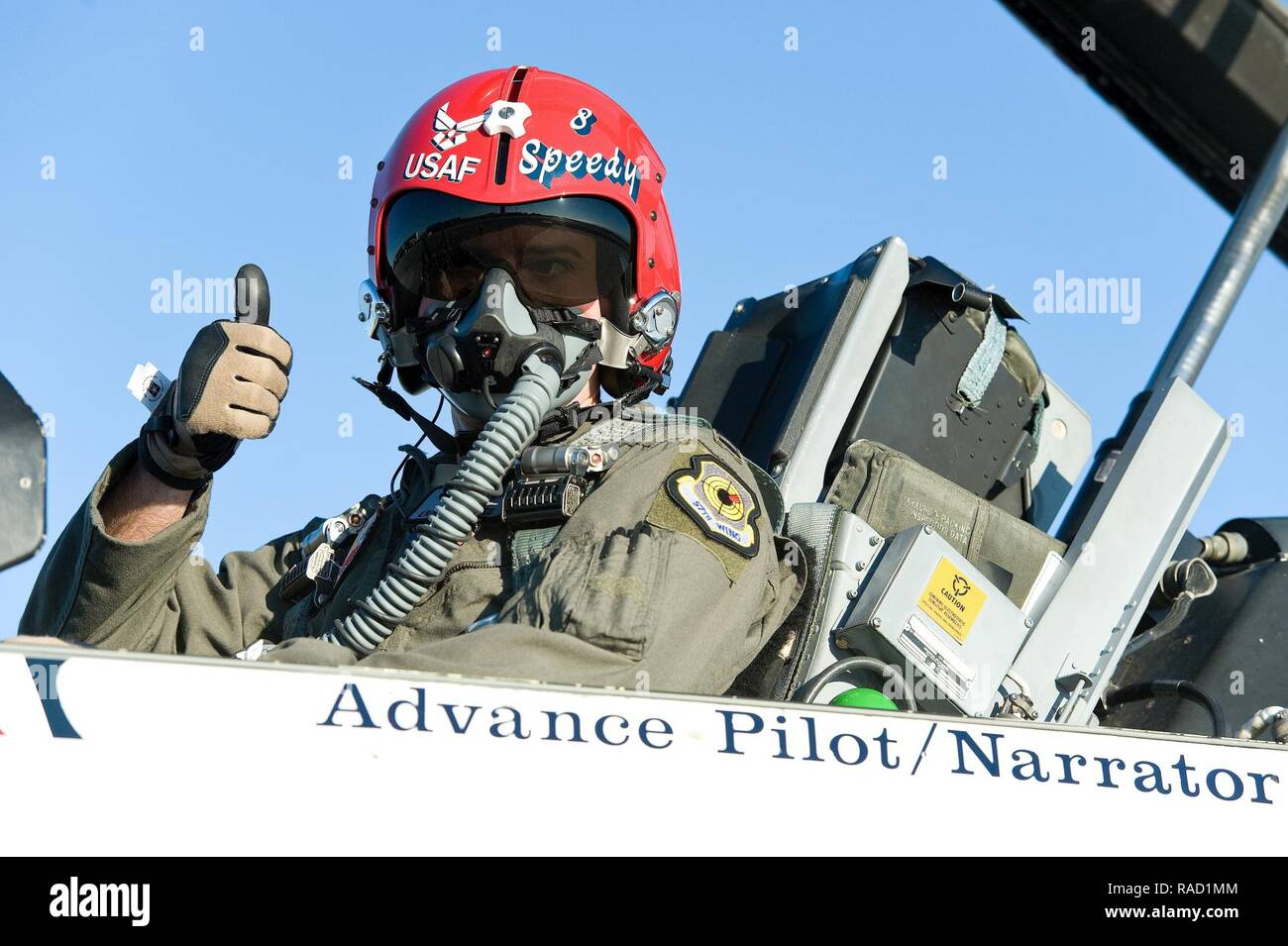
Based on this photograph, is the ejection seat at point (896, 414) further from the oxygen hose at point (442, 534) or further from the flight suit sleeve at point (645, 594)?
the oxygen hose at point (442, 534)

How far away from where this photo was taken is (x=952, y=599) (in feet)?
7.86

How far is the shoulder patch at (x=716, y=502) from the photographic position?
79.3 inches

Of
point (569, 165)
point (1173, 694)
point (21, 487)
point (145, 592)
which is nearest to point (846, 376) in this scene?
point (569, 165)

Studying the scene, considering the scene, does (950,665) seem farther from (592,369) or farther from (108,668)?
(108,668)

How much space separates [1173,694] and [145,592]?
193 cm

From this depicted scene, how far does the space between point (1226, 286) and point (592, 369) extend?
1.38 m

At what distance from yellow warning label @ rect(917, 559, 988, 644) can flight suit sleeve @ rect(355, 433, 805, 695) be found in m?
0.30

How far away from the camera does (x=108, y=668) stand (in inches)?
51.0

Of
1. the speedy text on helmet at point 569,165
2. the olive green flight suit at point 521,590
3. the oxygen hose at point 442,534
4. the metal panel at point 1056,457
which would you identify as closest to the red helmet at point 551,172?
the speedy text on helmet at point 569,165

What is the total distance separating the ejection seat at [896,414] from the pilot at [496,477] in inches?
11.1

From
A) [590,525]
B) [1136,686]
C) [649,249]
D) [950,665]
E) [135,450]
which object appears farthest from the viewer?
[1136,686]

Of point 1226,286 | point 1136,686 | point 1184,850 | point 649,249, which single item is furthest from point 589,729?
point 1226,286

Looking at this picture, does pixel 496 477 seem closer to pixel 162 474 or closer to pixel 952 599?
pixel 162 474

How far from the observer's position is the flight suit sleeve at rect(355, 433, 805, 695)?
175 centimetres
